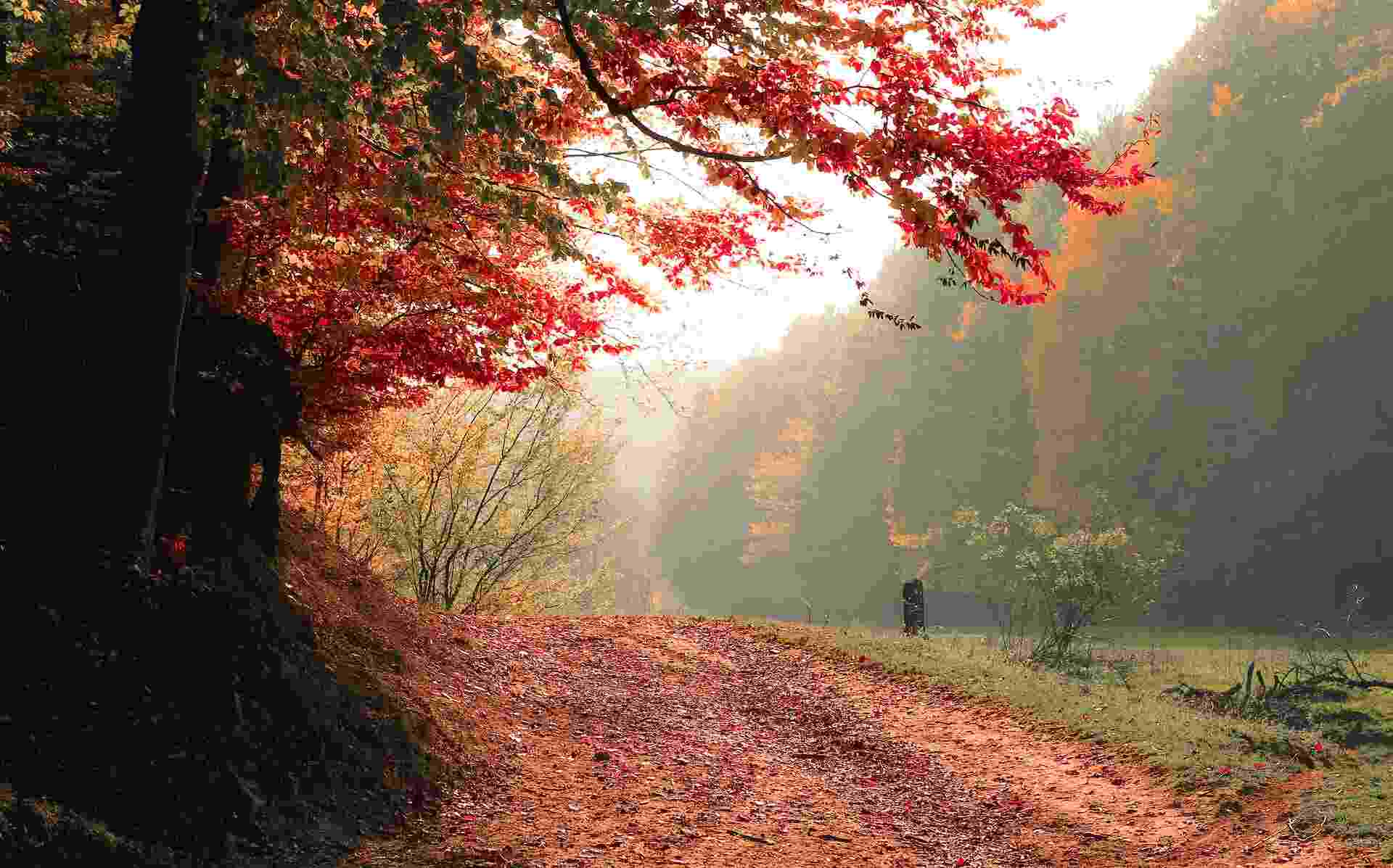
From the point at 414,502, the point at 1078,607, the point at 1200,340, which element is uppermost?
the point at 1200,340

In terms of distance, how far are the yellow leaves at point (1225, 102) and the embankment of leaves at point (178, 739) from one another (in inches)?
1065

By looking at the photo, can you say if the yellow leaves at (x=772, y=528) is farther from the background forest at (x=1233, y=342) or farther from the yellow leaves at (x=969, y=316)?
the yellow leaves at (x=969, y=316)

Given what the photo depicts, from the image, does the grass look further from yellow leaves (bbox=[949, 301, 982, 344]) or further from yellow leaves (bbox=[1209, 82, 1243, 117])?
yellow leaves (bbox=[949, 301, 982, 344])

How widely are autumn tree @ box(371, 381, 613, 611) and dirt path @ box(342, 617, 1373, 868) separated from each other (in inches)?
137

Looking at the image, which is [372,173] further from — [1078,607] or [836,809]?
[1078,607]

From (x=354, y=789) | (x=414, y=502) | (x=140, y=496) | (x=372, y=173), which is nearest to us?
(x=140, y=496)

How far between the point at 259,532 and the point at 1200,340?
24.6 metres

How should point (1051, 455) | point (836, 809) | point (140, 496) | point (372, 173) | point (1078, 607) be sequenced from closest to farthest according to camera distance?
point (140, 496) < point (372, 173) < point (836, 809) < point (1078, 607) < point (1051, 455)

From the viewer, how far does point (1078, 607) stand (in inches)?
645

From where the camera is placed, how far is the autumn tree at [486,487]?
49.4 feet

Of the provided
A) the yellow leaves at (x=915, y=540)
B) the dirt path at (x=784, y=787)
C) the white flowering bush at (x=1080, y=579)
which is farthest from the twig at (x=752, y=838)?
the yellow leaves at (x=915, y=540)

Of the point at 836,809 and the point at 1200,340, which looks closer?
the point at 836,809

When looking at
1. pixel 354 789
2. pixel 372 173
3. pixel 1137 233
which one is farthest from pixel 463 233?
pixel 1137 233

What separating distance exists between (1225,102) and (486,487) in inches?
900
